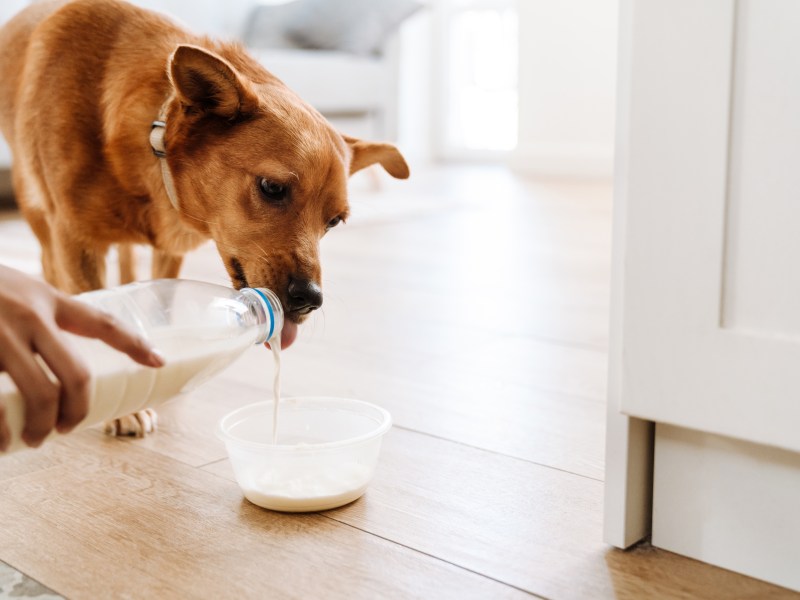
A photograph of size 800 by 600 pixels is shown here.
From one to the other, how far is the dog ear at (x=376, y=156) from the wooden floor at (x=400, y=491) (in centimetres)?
38

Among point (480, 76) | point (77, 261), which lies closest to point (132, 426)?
point (77, 261)

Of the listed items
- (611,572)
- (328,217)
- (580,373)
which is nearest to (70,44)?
(328,217)

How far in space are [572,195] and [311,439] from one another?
3.72 m

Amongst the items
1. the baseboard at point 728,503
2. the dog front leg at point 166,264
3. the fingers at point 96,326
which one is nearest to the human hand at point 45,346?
the fingers at point 96,326

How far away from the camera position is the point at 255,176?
4.25 feet

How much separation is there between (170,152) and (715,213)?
0.83m

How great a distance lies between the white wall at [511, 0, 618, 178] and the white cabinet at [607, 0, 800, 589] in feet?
16.0

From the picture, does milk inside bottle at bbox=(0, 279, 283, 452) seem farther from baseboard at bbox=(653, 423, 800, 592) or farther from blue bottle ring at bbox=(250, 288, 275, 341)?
baseboard at bbox=(653, 423, 800, 592)

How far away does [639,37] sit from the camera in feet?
2.76

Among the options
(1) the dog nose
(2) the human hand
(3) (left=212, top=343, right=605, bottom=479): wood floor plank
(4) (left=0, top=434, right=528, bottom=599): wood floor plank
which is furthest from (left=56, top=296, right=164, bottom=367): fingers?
(3) (left=212, top=343, right=605, bottom=479): wood floor plank

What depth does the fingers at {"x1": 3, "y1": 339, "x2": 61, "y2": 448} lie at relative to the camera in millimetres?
582

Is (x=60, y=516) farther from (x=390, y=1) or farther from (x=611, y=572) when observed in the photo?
(x=390, y=1)

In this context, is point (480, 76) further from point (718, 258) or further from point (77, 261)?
point (718, 258)

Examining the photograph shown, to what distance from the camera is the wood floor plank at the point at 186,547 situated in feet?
2.95
